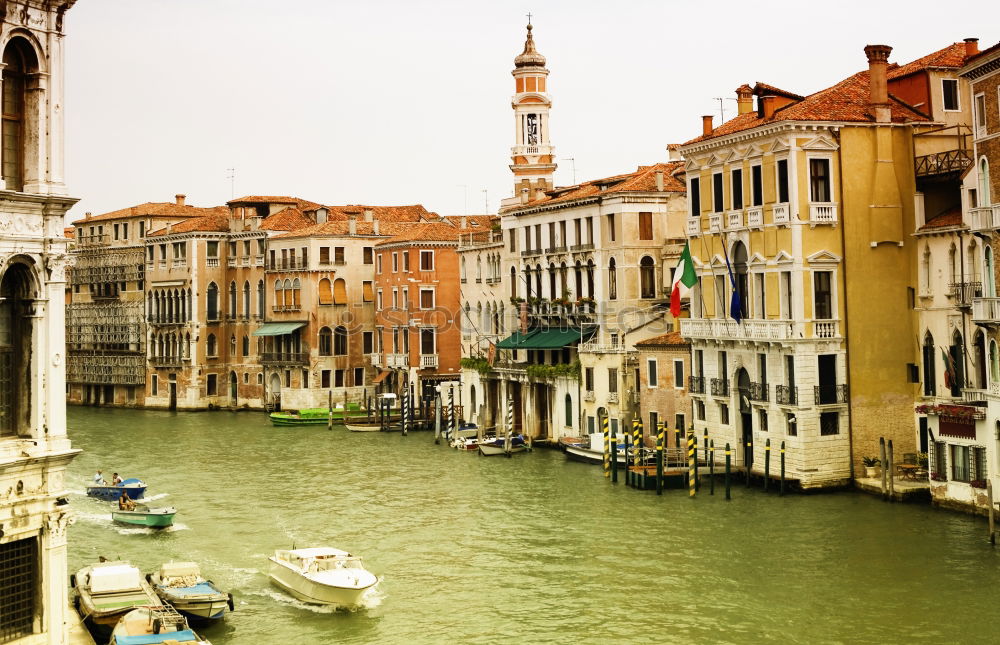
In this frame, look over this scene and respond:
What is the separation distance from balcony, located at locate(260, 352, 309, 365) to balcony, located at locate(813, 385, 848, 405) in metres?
32.6

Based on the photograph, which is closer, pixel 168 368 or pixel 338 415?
pixel 338 415

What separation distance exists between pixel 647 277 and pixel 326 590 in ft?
75.6

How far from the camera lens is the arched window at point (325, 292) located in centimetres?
5875

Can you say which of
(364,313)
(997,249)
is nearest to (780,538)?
(997,249)

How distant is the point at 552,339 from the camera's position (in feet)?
144

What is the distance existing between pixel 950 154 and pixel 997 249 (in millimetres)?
5718

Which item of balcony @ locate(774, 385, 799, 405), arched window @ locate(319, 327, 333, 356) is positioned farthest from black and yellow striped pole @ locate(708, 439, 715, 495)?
arched window @ locate(319, 327, 333, 356)

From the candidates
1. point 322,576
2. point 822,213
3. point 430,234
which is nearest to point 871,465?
point 822,213

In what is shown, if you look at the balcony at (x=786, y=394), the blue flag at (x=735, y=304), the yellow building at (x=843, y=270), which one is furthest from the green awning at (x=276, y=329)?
the balcony at (x=786, y=394)

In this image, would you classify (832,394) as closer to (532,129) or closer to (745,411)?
(745,411)

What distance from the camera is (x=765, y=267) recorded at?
31.5m

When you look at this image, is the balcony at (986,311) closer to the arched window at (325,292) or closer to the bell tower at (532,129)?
the bell tower at (532,129)

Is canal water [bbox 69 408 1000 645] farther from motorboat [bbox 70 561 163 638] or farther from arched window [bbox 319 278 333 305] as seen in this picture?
arched window [bbox 319 278 333 305]

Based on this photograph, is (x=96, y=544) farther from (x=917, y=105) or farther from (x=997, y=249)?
(x=917, y=105)
